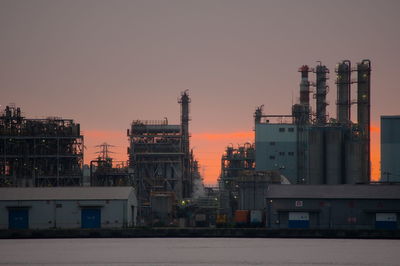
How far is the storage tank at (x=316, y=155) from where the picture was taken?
4494 inches

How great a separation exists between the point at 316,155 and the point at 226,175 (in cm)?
2168

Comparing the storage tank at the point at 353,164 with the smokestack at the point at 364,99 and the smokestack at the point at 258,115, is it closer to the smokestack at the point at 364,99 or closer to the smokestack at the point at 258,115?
the smokestack at the point at 364,99

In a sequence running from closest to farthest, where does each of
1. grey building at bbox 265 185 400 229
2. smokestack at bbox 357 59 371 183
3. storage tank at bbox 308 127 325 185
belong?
grey building at bbox 265 185 400 229 < storage tank at bbox 308 127 325 185 < smokestack at bbox 357 59 371 183

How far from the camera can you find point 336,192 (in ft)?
298

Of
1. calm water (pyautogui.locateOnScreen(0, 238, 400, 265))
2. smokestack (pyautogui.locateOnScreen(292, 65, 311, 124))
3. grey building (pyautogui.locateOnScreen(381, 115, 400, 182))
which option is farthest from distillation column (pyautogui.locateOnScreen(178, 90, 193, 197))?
calm water (pyautogui.locateOnScreen(0, 238, 400, 265))

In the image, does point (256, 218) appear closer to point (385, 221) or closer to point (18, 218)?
point (385, 221)

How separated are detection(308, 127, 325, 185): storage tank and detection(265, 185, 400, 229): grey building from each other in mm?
22689

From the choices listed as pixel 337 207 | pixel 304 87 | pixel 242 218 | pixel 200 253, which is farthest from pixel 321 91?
pixel 200 253

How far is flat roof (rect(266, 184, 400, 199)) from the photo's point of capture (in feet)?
296

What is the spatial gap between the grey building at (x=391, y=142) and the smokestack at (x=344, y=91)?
4384 millimetres

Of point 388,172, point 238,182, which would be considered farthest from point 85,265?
point 388,172

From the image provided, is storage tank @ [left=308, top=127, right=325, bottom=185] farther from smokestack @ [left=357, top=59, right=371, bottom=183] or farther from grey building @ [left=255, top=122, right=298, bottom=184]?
grey building @ [left=255, top=122, right=298, bottom=184]

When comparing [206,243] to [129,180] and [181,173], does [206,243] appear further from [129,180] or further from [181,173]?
[181,173]

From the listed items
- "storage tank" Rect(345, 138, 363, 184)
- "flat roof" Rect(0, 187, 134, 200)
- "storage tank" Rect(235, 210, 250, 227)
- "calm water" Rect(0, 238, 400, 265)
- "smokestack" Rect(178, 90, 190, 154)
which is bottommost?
"calm water" Rect(0, 238, 400, 265)
